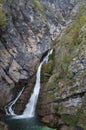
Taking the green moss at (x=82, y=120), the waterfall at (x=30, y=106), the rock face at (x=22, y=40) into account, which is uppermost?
the rock face at (x=22, y=40)

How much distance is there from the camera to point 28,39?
60125 millimetres

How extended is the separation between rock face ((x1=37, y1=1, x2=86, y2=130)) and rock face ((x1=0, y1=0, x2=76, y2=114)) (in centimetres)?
484

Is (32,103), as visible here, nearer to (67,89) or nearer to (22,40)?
(67,89)

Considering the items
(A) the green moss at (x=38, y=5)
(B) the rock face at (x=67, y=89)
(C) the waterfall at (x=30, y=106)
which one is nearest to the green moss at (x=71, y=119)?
(B) the rock face at (x=67, y=89)

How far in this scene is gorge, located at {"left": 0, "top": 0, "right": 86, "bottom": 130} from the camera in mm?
42375

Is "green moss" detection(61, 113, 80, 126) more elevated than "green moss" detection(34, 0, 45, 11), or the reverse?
"green moss" detection(34, 0, 45, 11)

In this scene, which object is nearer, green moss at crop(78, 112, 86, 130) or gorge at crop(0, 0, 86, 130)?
green moss at crop(78, 112, 86, 130)

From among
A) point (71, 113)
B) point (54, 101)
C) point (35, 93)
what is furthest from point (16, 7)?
point (71, 113)

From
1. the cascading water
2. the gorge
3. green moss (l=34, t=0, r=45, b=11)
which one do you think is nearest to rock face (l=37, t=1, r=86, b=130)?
the gorge

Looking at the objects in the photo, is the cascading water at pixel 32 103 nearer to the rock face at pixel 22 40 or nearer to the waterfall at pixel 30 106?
the waterfall at pixel 30 106

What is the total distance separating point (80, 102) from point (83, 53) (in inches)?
336

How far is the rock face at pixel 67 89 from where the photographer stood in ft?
134

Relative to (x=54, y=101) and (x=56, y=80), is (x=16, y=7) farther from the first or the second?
(x=54, y=101)

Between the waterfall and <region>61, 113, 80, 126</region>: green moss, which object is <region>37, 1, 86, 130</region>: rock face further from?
the waterfall
